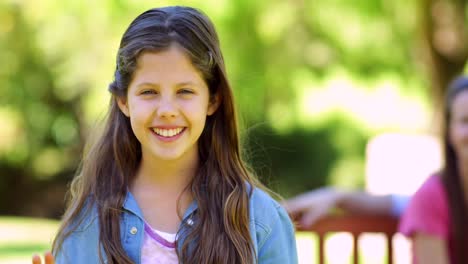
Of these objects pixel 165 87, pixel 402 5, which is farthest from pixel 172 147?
pixel 402 5

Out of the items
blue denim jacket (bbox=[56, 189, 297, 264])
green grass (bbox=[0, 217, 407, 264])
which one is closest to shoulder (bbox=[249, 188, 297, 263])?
blue denim jacket (bbox=[56, 189, 297, 264])

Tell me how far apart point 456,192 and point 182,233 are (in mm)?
1479

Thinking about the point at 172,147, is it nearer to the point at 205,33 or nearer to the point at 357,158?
the point at 205,33

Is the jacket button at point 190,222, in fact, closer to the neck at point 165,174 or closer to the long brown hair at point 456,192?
the neck at point 165,174

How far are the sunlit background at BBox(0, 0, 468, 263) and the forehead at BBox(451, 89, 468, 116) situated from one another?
13.9 ft

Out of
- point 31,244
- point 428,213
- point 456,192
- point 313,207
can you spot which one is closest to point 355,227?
point 313,207

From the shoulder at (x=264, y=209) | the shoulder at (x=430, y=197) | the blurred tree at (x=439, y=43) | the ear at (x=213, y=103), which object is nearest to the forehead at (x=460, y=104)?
the shoulder at (x=430, y=197)

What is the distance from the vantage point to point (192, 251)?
2318mm

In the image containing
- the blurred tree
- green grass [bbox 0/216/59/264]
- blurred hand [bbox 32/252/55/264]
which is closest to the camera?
blurred hand [bbox 32/252/55/264]

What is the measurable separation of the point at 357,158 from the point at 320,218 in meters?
9.51

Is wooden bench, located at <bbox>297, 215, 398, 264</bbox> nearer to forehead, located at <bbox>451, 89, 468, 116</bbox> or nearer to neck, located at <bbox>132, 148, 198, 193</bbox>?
forehead, located at <bbox>451, 89, 468, 116</bbox>

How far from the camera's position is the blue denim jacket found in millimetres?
2334

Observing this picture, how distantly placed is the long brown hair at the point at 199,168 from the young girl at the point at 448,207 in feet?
3.51

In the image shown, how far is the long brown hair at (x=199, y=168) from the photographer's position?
91.4 inches
